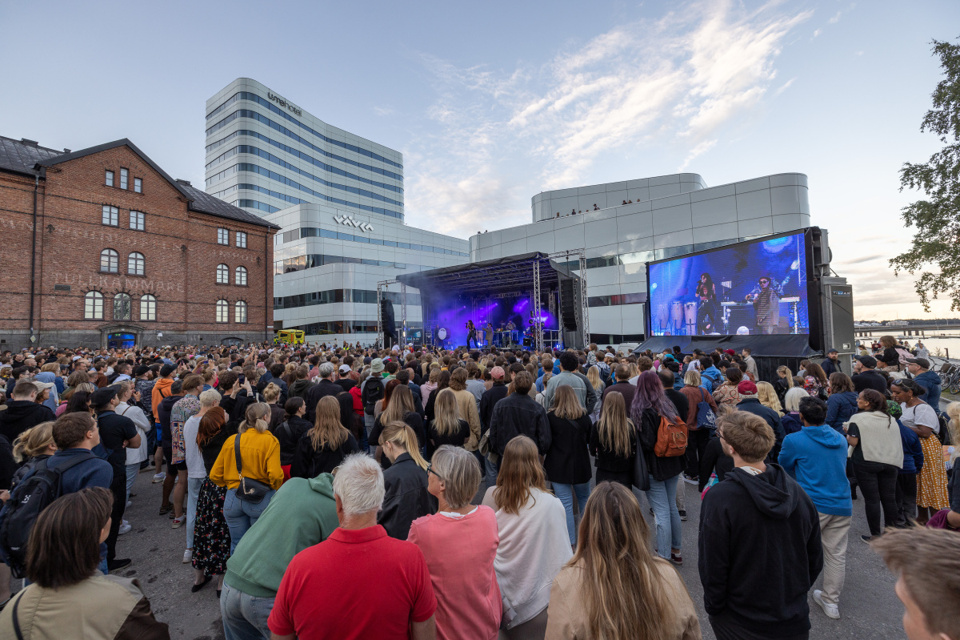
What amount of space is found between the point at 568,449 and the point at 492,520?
2.29m

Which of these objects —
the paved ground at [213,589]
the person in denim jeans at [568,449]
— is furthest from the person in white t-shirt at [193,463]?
the person in denim jeans at [568,449]

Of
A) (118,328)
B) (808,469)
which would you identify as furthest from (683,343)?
(118,328)

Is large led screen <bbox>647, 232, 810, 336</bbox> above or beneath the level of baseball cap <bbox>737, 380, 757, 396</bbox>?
above

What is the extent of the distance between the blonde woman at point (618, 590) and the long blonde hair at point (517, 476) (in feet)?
2.57

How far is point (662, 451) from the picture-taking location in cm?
405

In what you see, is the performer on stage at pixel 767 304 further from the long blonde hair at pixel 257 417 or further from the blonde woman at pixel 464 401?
the long blonde hair at pixel 257 417

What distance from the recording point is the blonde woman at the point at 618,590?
1.46m

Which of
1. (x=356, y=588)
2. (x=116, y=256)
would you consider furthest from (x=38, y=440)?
(x=116, y=256)

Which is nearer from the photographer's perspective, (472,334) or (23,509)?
(23,509)

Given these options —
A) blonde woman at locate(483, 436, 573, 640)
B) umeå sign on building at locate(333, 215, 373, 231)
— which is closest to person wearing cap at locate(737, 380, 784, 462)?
blonde woman at locate(483, 436, 573, 640)

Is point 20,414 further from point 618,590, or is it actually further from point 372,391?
point 618,590

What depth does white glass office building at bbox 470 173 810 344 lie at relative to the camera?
2338cm

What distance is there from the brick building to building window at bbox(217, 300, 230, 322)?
7cm

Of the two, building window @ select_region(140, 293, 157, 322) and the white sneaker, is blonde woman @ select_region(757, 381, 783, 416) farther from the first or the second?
building window @ select_region(140, 293, 157, 322)
